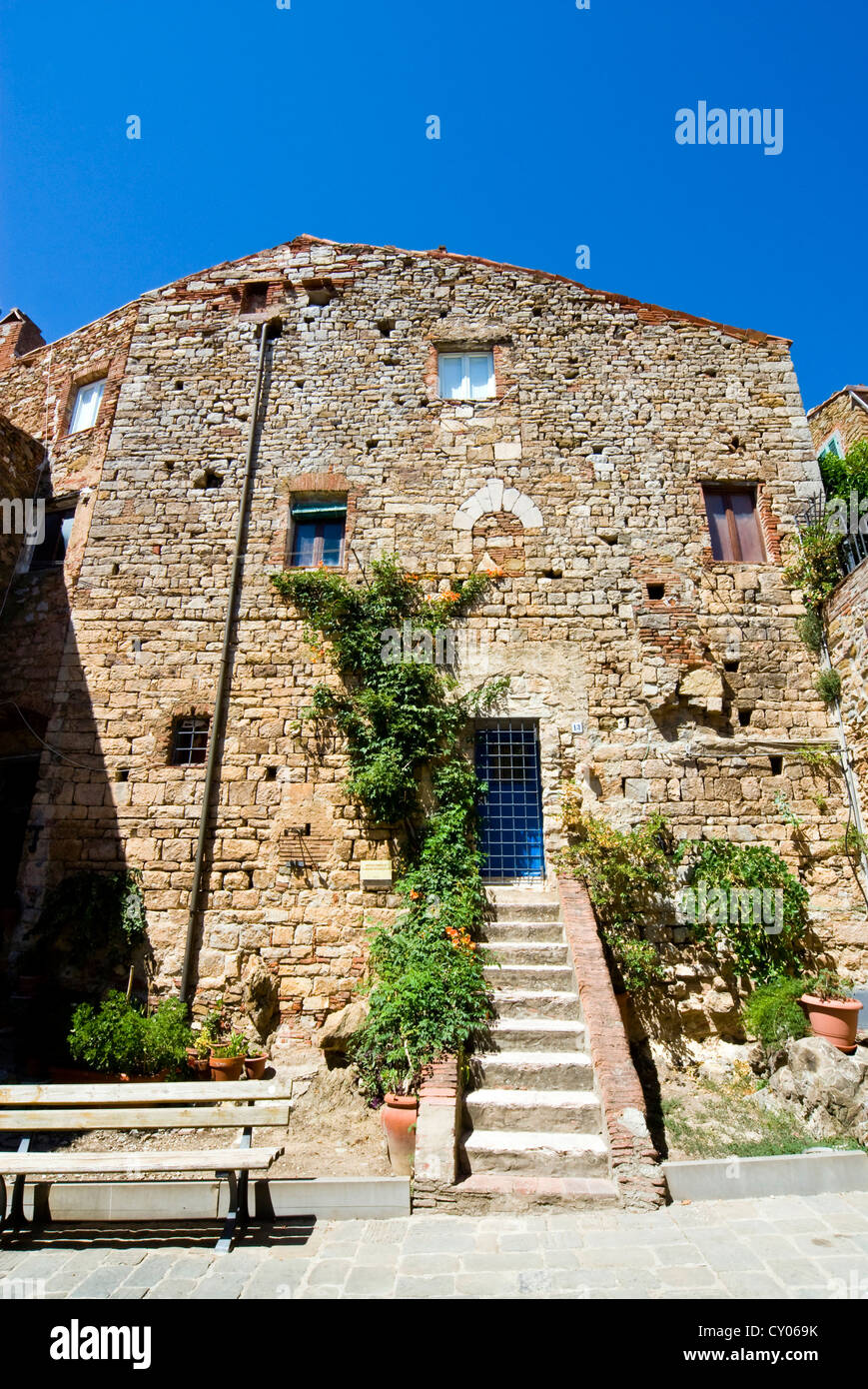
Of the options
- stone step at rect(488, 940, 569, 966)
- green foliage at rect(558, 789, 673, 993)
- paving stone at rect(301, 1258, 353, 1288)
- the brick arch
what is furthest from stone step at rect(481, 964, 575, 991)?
the brick arch

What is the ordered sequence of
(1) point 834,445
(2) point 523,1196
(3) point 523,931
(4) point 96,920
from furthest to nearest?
(1) point 834,445
(4) point 96,920
(3) point 523,931
(2) point 523,1196

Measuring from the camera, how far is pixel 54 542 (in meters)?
10.3

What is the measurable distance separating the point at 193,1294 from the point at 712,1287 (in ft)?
8.86

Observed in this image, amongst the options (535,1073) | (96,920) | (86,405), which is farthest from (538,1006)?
(86,405)

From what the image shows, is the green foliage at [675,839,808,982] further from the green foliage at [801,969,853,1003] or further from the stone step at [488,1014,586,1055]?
the stone step at [488,1014,586,1055]

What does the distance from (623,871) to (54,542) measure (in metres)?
9.19

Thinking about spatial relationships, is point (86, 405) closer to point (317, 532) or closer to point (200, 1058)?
point (317, 532)

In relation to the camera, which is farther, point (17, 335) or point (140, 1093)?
point (17, 335)

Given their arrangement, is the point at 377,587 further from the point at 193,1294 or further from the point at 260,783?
the point at 193,1294

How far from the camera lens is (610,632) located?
887cm

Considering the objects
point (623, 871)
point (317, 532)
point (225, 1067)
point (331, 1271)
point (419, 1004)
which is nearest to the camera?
point (331, 1271)

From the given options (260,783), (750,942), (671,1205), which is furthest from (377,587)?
(671,1205)

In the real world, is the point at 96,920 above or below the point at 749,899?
below
